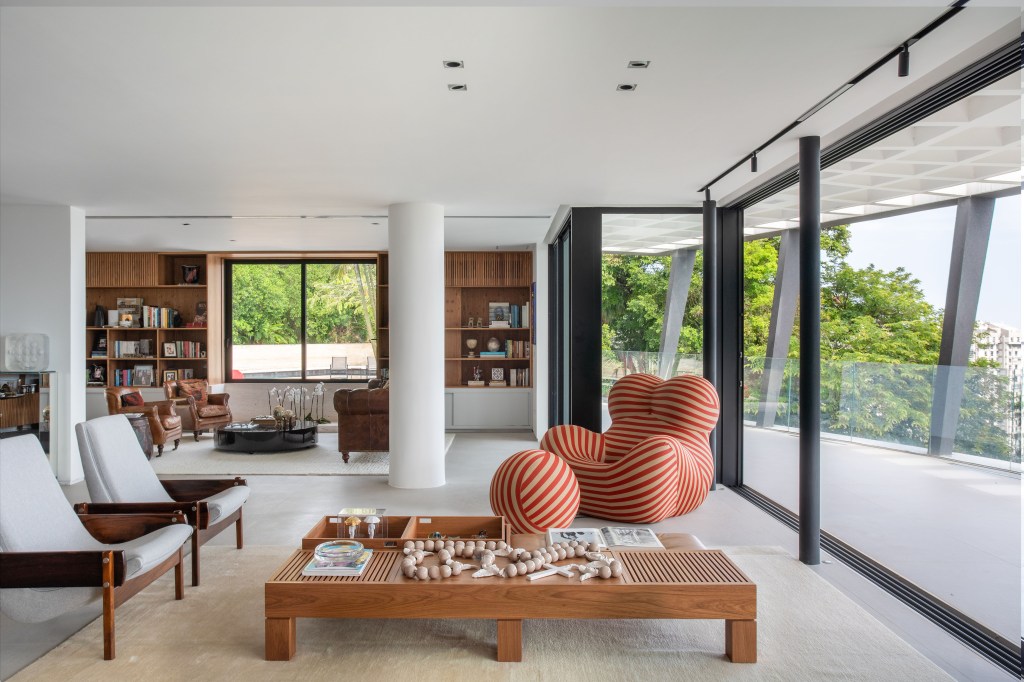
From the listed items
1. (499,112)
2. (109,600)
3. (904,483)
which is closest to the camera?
(109,600)

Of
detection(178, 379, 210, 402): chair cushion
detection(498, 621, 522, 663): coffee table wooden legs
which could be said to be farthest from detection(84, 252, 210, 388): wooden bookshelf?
detection(498, 621, 522, 663): coffee table wooden legs

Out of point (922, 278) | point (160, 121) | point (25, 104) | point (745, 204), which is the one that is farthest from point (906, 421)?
point (25, 104)

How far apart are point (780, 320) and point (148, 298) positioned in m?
9.14

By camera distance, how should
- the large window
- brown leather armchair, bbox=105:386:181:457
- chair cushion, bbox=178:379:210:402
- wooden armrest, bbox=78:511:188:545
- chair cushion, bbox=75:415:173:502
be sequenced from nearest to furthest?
wooden armrest, bbox=78:511:188:545 < chair cushion, bbox=75:415:173:502 < brown leather armchair, bbox=105:386:181:457 < chair cushion, bbox=178:379:210:402 < the large window

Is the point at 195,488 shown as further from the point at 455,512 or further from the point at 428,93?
the point at 428,93

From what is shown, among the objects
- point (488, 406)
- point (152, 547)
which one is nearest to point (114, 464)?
point (152, 547)

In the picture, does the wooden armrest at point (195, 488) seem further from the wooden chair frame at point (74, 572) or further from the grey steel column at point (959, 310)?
the grey steel column at point (959, 310)

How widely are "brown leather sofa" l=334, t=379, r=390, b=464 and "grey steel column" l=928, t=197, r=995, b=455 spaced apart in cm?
521

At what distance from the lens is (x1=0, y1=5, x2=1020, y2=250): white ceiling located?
107 inches

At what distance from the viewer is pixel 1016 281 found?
3457 mm

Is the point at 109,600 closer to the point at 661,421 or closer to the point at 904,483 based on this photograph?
the point at 661,421

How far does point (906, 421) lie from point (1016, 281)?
1086 millimetres

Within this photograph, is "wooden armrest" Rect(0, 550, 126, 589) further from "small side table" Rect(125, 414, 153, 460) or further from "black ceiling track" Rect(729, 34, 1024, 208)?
"small side table" Rect(125, 414, 153, 460)

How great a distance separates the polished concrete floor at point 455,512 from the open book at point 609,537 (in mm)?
1020
